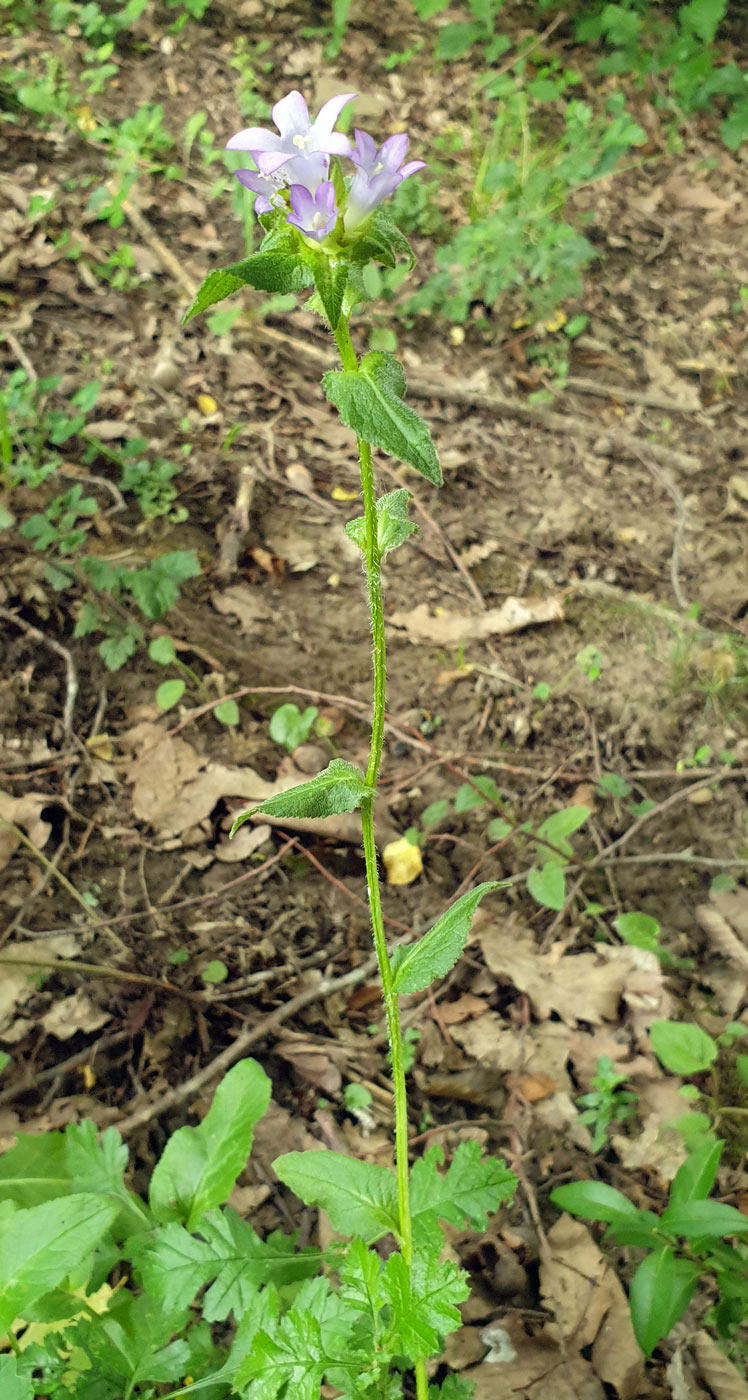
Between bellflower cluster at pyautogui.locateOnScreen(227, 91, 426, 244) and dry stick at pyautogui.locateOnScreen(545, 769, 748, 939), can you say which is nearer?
bellflower cluster at pyautogui.locateOnScreen(227, 91, 426, 244)

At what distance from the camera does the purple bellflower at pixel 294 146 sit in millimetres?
1135

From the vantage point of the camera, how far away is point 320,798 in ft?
4.34

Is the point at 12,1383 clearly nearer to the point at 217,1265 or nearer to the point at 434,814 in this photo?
the point at 217,1265

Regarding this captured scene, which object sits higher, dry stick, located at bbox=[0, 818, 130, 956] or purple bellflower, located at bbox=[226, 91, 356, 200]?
purple bellflower, located at bbox=[226, 91, 356, 200]

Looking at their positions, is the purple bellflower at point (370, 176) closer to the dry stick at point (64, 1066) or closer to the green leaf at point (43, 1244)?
the green leaf at point (43, 1244)

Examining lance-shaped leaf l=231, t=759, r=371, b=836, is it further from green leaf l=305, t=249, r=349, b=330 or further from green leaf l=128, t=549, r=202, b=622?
green leaf l=128, t=549, r=202, b=622

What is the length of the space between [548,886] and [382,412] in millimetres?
1659

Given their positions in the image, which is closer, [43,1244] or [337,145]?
[337,145]

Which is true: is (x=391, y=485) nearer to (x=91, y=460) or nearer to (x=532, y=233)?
(x=91, y=460)

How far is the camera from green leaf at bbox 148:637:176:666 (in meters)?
2.84

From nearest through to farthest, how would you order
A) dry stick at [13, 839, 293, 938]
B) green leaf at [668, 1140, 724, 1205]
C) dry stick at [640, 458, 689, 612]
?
1. green leaf at [668, 1140, 724, 1205]
2. dry stick at [13, 839, 293, 938]
3. dry stick at [640, 458, 689, 612]

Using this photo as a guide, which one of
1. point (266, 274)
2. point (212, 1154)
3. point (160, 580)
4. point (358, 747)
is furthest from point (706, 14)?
point (212, 1154)

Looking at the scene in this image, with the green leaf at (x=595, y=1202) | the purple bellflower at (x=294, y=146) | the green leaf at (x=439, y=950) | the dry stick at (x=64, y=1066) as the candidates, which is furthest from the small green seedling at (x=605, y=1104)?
the purple bellflower at (x=294, y=146)

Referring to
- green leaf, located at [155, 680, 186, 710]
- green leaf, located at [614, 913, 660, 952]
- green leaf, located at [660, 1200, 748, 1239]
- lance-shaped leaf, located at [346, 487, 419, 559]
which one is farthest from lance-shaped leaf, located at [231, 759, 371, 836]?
green leaf, located at [155, 680, 186, 710]
